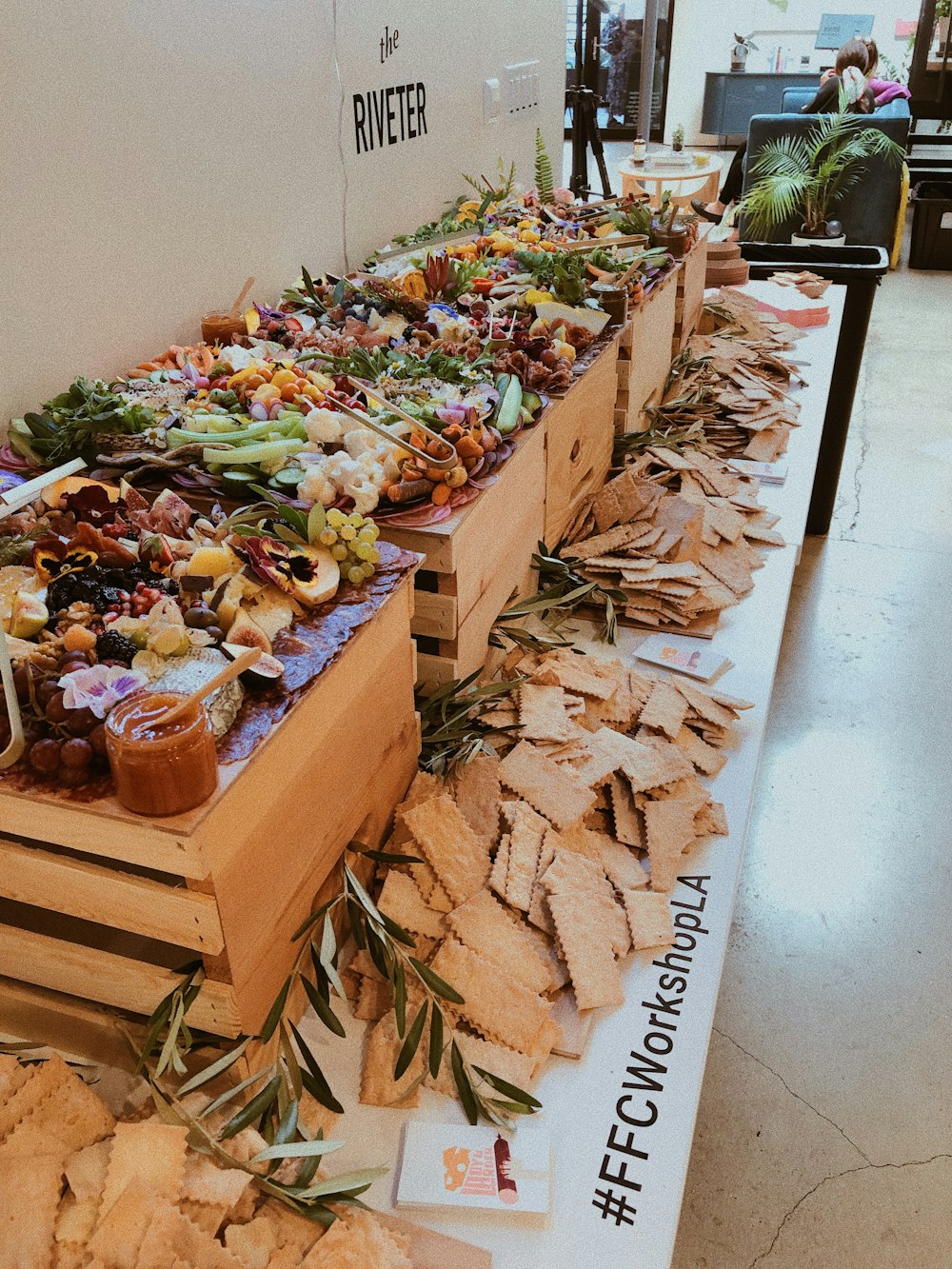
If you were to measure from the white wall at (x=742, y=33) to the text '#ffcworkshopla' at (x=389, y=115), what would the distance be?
1162 centimetres

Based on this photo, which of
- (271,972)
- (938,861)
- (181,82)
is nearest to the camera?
(271,972)

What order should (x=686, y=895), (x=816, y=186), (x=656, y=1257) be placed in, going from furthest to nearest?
(x=816, y=186) < (x=686, y=895) < (x=656, y=1257)

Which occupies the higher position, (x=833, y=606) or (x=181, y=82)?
(x=181, y=82)

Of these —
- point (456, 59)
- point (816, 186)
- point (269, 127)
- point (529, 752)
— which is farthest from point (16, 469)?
point (816, 186)

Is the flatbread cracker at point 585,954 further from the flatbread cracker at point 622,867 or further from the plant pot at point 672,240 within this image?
the plant pot at point 672,240

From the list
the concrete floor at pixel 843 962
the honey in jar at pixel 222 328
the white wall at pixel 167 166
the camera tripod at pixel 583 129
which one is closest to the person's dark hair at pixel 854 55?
the camera tripod at pixel 583 129

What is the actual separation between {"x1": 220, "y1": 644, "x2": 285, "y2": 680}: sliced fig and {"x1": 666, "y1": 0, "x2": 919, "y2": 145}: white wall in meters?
14.6

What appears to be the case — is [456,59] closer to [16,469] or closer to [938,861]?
[16,469]

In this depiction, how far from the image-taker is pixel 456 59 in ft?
12.5

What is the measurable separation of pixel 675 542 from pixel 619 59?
12971 millimetres

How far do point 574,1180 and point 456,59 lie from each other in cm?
386

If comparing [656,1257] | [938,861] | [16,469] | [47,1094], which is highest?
[16,469]

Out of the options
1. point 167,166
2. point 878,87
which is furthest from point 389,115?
point 878,87

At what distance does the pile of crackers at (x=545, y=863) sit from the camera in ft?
3.98
